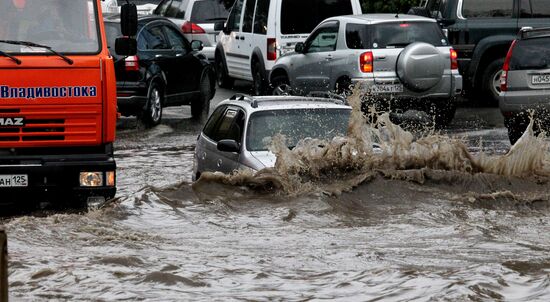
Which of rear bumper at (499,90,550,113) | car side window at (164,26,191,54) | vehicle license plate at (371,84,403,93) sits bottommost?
vehicle license plate at (371,84,403,93)

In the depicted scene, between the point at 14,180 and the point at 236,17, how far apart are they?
1526cm

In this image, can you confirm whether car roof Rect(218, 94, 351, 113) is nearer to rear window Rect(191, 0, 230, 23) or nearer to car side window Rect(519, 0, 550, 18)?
car side window Rect(519, 0, 550, 18)

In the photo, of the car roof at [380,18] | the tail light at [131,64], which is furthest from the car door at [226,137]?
the car roof at [380,18]

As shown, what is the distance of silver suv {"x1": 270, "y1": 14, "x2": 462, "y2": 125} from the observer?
816 inches

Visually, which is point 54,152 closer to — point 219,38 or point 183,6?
point 219,38

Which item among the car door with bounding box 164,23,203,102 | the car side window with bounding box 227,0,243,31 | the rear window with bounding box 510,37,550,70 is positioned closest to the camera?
the rear window with bounding box 510,37,550,70

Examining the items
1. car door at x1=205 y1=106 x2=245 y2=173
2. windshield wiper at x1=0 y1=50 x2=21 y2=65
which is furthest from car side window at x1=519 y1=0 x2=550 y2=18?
windshield wiper at x1=0 y1=50 x2=21 y2=65

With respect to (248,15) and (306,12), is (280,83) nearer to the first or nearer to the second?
(306,12)

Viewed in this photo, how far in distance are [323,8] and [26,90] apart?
44.6ft

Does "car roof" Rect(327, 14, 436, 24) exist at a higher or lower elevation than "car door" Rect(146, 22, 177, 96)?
Answer: higher

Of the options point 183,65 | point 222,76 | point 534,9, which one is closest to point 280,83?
point 183,65

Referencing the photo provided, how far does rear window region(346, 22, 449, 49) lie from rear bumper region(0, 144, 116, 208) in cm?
919

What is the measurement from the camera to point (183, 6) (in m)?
30.3

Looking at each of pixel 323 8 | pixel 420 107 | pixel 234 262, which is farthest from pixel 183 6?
pixel 234 262
